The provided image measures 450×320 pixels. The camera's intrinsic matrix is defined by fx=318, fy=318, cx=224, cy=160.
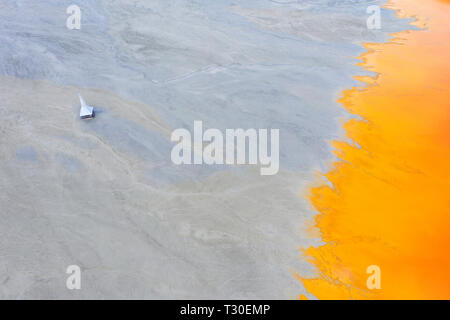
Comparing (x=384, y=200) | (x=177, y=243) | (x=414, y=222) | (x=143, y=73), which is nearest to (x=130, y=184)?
(x=177, y=243)

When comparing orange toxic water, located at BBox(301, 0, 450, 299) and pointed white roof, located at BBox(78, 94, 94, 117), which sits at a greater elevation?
pointed white roof, located at BBox(78, 94, 94, 117)

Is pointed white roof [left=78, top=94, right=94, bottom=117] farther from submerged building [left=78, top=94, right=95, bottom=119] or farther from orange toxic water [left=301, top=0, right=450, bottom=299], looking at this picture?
orange toxic water [left=301, top=0, right=450, bottom=299]

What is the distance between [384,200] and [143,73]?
739 centimetres

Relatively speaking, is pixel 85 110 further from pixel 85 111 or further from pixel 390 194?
pixel 390 194

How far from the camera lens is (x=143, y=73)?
964 cm

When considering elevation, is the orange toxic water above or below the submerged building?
below

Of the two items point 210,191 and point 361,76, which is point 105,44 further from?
point 361,76

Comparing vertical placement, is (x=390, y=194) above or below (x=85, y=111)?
below

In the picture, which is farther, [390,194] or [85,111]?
[85,111]

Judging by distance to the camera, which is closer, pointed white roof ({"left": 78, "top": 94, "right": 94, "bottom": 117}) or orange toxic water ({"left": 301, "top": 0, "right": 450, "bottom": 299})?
orange toxic water ({"left": 301, "top": 0, "right": 450, "bottom": 299})

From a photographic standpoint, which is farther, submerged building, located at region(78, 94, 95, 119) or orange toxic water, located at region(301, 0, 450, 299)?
submerged building, located at region(78, 94, 95, 119)

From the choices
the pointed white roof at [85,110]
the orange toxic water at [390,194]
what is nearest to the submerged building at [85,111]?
the pointed white roof at [85,110]

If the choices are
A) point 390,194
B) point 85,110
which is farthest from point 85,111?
point 390,194

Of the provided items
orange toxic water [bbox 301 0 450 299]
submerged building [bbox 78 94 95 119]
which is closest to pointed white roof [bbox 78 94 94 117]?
submerged building [bbox 78 94 95 119]
